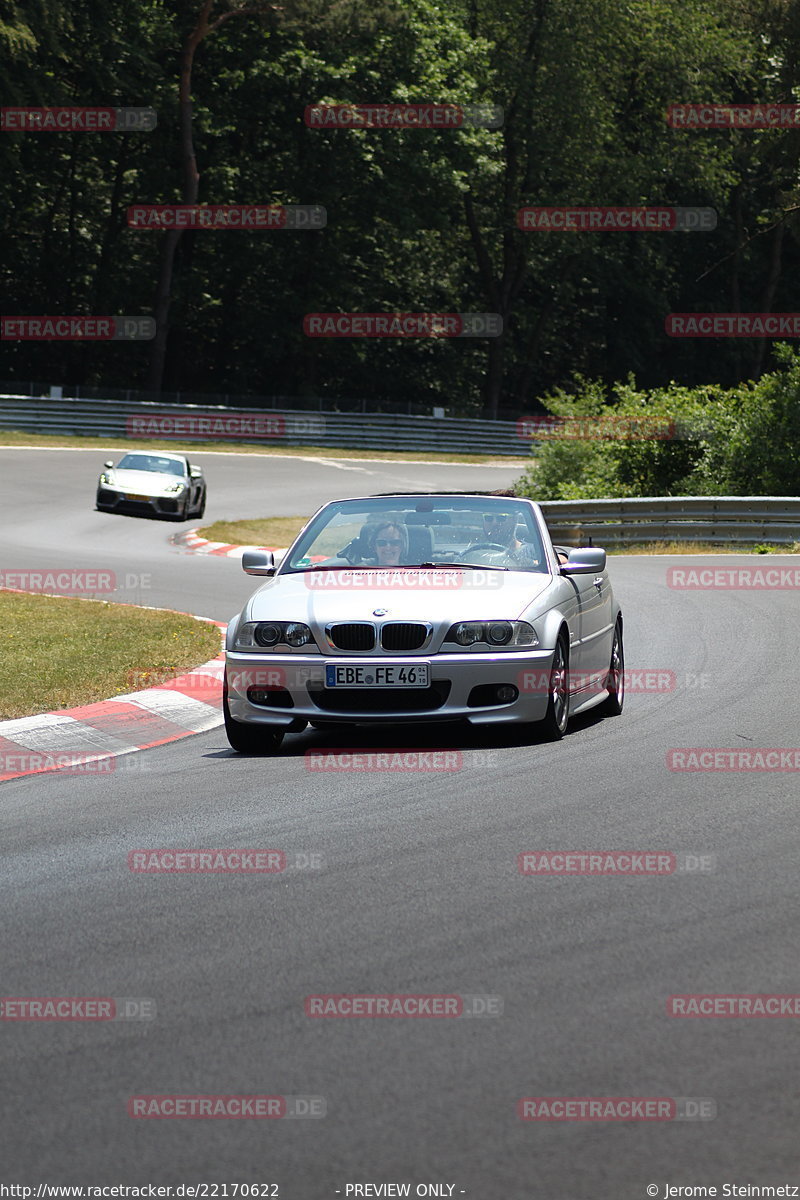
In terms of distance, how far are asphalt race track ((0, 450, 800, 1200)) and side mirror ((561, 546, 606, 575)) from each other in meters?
1.07

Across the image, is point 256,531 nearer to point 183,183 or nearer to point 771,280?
point 183,183

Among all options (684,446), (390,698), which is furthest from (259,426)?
(390,698)

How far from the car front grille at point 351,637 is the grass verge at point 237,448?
121 ft

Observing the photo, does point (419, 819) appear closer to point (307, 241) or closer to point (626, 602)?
point (626, 602)

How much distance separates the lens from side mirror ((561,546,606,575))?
399 inches

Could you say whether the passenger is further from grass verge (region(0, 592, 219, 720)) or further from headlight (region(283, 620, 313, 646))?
grass verge (region(0, 592, 219, 720))

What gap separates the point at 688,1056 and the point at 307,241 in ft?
197

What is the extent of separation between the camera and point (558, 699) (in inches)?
374

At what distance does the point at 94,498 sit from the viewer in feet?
114

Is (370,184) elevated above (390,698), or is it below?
above

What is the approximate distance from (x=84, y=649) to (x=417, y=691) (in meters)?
4.69

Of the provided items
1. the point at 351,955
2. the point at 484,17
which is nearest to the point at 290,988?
the point at 351,955

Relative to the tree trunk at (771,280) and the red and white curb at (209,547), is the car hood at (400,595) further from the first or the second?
the tree trunk at (771,280)

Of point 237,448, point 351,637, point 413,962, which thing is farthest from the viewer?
point 237,448
